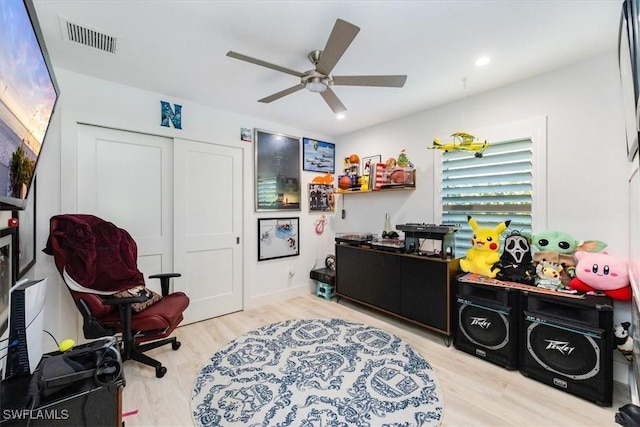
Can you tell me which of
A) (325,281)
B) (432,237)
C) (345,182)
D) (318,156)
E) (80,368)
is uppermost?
(318,156)

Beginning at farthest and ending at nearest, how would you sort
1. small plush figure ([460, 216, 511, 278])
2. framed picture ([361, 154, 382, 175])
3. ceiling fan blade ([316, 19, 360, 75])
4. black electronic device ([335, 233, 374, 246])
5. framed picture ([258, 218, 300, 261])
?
framed picture ([361, 154, 382, 175])
framed picture ([258, 218, 300, 261])
black electronic device ([335, 233, 374, 246])
small plush figure ([460, 216, 511, 278])
ceiling fan blade ([316, 19, 360, 75])

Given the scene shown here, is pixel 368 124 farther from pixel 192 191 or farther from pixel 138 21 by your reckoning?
pixel 138 21

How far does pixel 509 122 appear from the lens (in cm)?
260

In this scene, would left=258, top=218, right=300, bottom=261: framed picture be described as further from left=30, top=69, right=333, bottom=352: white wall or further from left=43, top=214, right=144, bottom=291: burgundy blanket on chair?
left=43, top=214, right=144, bottom=291: burgundy blanket on chair

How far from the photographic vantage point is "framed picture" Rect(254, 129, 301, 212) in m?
3.56

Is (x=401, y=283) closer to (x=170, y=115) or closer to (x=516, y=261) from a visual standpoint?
(x=516, y=261)

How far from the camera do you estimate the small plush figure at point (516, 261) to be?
7.47ft

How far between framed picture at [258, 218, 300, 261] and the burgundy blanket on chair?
1.53 meters

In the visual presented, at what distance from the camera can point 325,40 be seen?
1914 millimetres

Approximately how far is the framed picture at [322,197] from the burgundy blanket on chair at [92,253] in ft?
7.96

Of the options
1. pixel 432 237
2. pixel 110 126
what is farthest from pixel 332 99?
pixel 110 126

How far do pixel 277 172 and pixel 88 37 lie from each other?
222cm

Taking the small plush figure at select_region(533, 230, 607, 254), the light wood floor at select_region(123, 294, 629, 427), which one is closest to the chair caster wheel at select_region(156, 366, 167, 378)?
the light wood floor at select_region(123, 294, 629, 427)

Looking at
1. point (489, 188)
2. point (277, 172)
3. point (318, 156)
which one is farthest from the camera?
point (318, 156)
